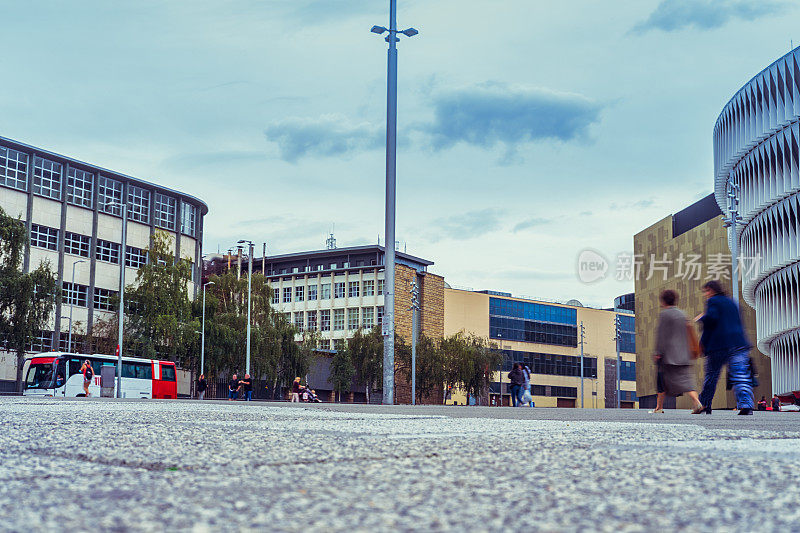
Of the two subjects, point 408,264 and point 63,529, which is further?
point 408,264

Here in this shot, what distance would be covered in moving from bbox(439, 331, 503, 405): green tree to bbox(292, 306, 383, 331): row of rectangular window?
2556 cm

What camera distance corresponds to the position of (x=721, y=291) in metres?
11.7

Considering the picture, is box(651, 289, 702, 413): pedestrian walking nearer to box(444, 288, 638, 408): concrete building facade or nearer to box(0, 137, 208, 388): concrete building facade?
box(0, 137, 208, 388): concrete building facade

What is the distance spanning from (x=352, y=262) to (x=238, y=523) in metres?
99.5

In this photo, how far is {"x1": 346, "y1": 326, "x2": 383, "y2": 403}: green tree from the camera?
222 ft

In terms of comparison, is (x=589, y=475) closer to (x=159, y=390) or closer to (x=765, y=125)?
(x=159, y=390)

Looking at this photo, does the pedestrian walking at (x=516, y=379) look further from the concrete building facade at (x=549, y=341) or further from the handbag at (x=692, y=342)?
the concrete building facade at (x=549, y=341)

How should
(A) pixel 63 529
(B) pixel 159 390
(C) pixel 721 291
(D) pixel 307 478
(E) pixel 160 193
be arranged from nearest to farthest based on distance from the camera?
(A) pixel 63 529 → (D) pixel 307 478 → (C) pixel 721 291 → (B) pixel 159 390 → (E) pixel 160 193

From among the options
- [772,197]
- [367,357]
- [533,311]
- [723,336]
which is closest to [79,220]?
[367,357]

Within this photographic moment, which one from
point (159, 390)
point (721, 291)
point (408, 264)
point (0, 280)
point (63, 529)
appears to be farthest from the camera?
point (408, 264)

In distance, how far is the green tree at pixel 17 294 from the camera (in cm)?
4184

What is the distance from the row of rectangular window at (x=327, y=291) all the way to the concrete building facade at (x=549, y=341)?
49.2 feet

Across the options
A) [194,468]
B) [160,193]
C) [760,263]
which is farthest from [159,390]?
[194,468]

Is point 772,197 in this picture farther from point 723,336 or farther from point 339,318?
point 339,318
